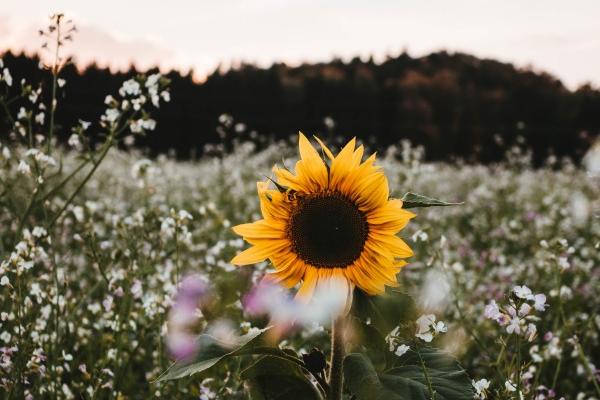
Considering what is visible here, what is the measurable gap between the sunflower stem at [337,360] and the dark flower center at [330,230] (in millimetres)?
147

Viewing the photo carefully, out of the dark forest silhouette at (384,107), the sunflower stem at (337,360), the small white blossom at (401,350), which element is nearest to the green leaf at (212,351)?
the sunflower stem at (337,360)

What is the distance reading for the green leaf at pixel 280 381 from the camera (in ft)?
4.67

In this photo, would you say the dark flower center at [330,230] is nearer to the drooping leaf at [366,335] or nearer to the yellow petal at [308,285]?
the yellow petal at [308,285]

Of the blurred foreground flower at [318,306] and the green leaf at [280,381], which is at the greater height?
the blurred foreground flower at [318,306]

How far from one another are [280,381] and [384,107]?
2926cm

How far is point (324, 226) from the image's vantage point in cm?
145

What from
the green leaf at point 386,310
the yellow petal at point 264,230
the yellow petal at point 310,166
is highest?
the yellow petal at point 310,166

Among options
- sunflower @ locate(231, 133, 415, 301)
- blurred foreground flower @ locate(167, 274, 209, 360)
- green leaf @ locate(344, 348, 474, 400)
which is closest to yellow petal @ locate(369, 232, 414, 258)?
sunflower @ locate(231, 133, 415, 301)

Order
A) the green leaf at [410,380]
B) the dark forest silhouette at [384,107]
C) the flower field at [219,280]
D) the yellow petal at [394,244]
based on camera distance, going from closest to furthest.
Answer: the green leaf at [410,380] < the yellow petal at [394,244] < the flower field at [219,280] < the dark forest silhouette at [384,107]

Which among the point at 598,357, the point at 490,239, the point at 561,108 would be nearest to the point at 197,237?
the point at 598,357

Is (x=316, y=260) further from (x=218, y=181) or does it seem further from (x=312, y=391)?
(x=218, y=181)

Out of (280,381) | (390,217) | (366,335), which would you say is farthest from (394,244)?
(280,381)

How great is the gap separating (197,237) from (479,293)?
1.99 m

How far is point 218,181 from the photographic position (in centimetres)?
841
